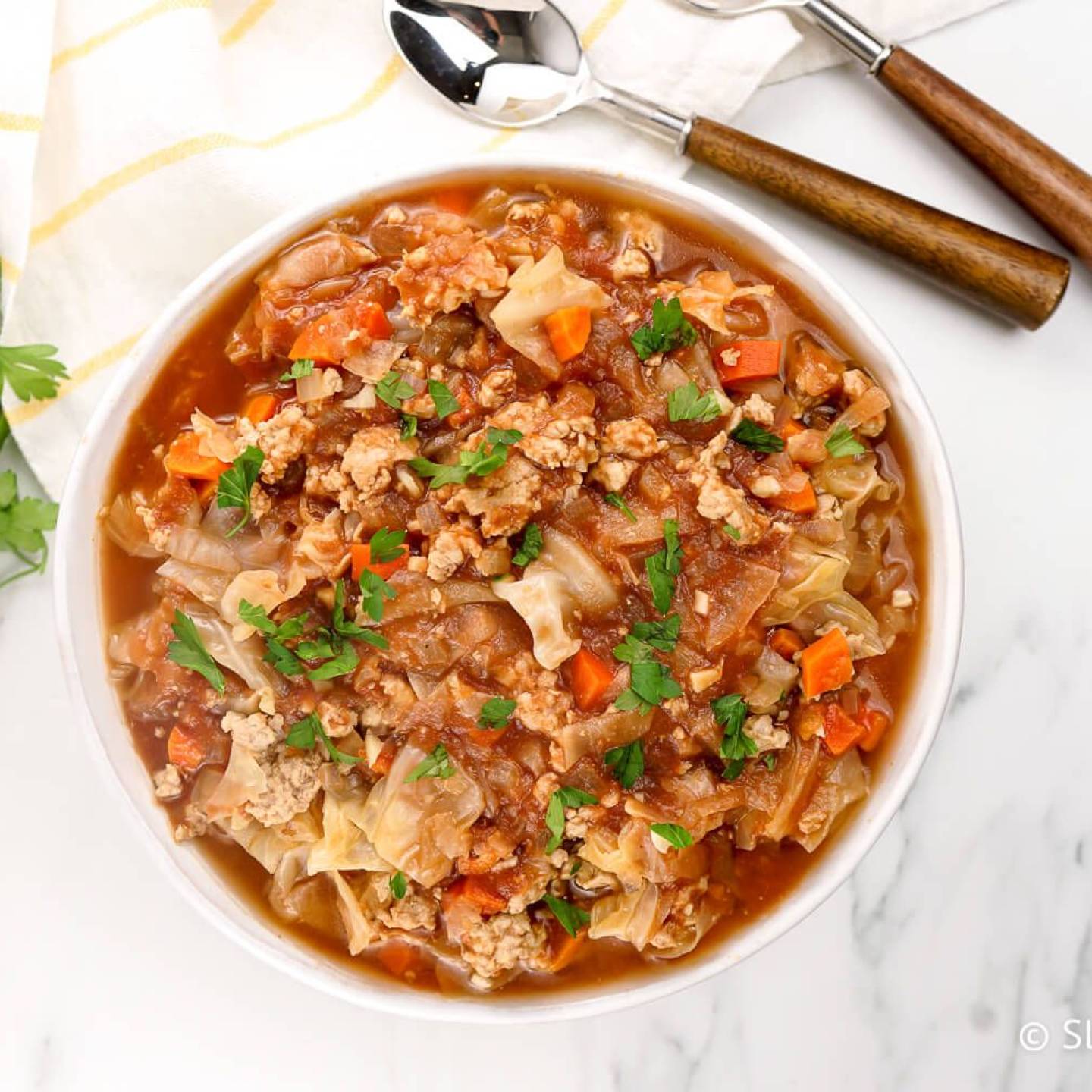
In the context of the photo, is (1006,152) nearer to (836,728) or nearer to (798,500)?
(798,500)

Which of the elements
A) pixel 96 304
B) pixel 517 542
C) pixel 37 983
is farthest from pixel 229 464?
pixel 37 983

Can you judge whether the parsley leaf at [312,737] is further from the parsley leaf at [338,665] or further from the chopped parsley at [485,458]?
Answer: the chopped parsley at [485,458]

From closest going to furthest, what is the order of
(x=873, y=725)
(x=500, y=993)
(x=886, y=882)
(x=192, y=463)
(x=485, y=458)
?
(x=485, y=458) < (x=192, y=463) < (x=873, y=725) < (x=500, y=993) < (x=886, y=882)

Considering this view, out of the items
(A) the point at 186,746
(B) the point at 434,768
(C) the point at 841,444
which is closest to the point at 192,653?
(A) the point at 186,746

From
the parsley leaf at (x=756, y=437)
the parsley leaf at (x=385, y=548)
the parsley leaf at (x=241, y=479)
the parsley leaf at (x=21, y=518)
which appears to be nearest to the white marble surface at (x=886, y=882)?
the parsley leaf at (x=21, y=518)

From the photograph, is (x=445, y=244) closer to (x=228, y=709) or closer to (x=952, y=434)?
(x=228, y=709)
